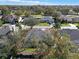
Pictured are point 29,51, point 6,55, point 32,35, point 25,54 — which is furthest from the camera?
point 32,35

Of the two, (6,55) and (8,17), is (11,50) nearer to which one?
(6,55)

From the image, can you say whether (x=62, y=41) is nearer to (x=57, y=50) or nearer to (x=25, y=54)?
(x=57, y=50)

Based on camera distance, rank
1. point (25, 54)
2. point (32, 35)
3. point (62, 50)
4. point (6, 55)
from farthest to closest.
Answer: point (32, 35)
point (25, 54)
point (6, 55)
point (62, 50)

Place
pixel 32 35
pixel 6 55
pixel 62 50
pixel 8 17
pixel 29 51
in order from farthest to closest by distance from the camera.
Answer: pixel 8 17
pixel 32 35
pixel 29 51
pixel 6 55
pixel 62 50

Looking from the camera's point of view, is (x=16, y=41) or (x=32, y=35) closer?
(x=16, y=41)

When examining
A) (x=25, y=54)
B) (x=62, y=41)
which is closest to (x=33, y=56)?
(x=25, y=54)

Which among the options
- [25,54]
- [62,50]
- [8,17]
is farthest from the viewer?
[8,17]

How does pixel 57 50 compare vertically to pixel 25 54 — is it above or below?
above

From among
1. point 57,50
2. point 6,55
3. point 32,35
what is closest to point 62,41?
point 57,50

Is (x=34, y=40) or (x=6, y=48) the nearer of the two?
(x=6, y=48)
